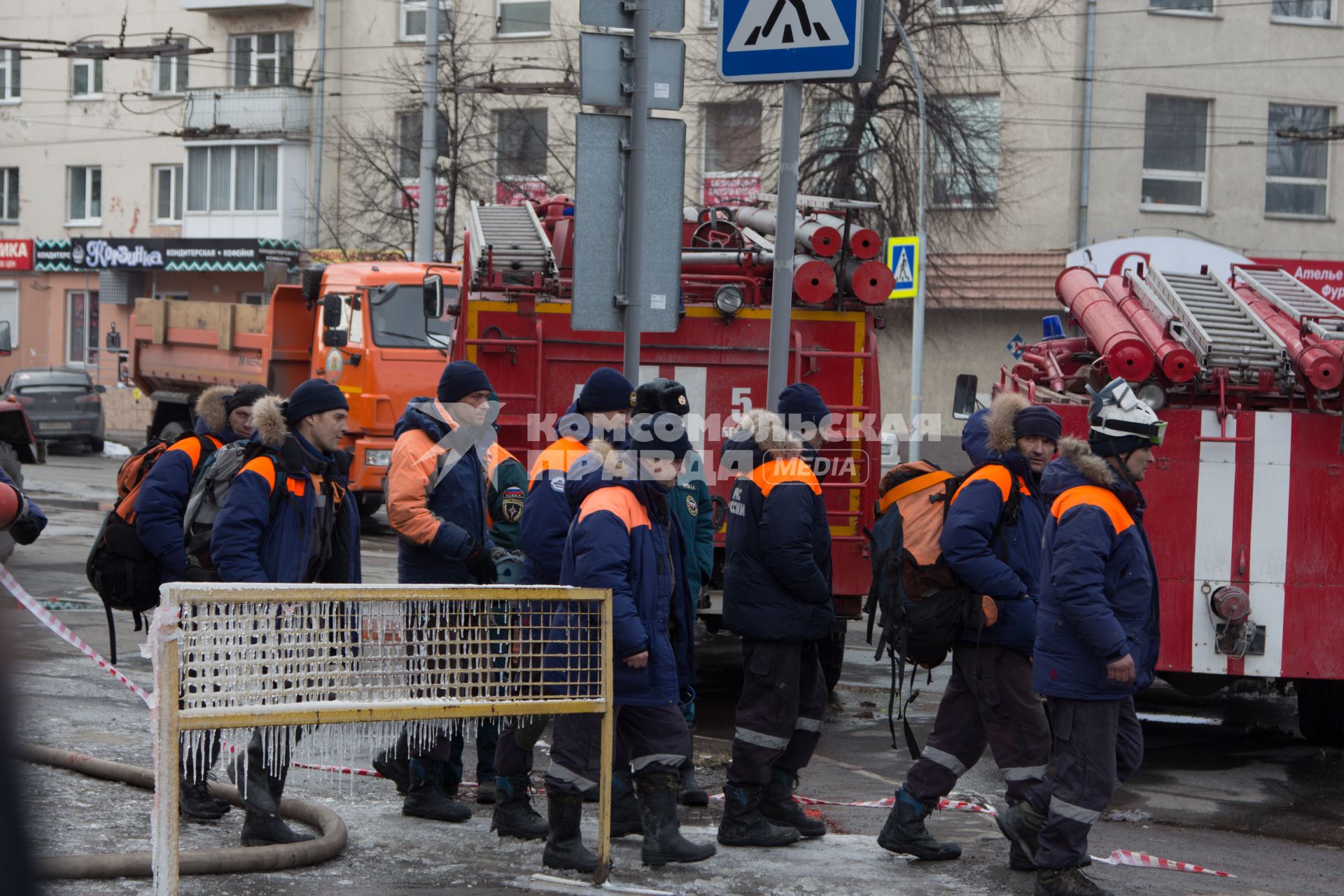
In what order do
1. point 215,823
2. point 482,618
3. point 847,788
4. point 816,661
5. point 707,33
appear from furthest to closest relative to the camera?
point 707,33, point 847,788, point 816,661, point 215,823, point 482,618

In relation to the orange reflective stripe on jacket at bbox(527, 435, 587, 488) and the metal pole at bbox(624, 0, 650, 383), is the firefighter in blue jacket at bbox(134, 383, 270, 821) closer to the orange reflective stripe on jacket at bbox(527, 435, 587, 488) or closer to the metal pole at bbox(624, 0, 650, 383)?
the orange reflective stripe on jacket at bbox(527, 435, 587, 488)

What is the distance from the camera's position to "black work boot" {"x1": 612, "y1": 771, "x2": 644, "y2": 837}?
627 centimetres

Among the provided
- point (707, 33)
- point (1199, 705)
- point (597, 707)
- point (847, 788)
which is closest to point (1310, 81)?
point (707, 33)

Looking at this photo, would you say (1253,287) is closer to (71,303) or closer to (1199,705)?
(1199,705)

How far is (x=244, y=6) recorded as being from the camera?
124 ft

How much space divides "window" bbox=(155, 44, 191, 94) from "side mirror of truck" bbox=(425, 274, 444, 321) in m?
27.8

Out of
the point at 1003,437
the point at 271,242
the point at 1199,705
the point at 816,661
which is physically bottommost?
the point at 1199,705

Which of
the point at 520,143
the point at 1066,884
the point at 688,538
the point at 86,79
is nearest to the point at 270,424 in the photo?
the point at 688,538

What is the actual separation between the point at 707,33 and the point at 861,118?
294 inches

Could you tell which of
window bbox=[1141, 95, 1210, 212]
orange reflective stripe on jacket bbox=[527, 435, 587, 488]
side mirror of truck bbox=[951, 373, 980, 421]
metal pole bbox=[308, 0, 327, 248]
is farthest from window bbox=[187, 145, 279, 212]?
orange reflective stripe on jacket bbox=[527, 435, 587, 488]

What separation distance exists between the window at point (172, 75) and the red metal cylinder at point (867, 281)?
34.4 meters

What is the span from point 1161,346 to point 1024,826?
9.46 feet

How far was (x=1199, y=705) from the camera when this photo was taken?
34.0 feet

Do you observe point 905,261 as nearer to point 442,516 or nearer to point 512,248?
point 512,248
